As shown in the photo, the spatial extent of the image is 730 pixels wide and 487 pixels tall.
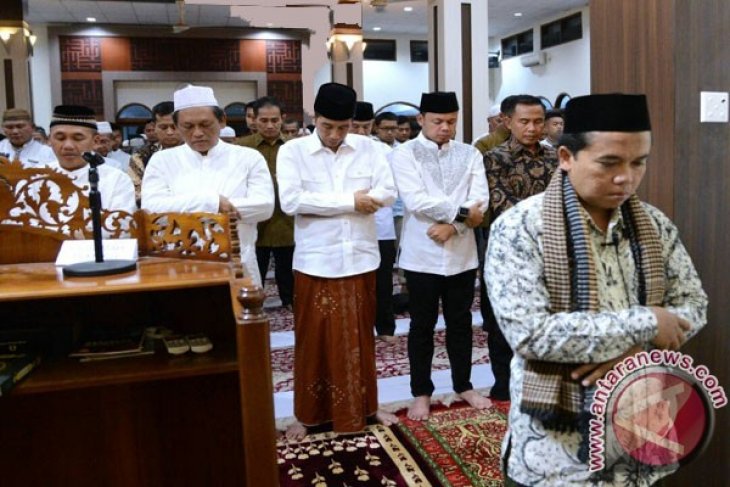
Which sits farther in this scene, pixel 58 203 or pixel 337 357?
pixel 337 357

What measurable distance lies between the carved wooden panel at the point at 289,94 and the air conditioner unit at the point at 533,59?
502cm

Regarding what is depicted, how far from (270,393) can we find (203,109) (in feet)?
5.53

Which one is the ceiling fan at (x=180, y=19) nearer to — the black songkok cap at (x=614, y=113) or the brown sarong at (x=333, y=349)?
the brown sarong at (x=333, y=349)

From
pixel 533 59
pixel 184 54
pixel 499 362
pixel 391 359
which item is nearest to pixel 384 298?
pixel 391 359

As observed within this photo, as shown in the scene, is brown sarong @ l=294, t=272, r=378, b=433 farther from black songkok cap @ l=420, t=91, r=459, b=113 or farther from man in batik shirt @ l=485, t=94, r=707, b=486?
man in batik shirt @ l=485, t=94, r=707, b=486

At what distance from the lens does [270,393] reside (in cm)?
169

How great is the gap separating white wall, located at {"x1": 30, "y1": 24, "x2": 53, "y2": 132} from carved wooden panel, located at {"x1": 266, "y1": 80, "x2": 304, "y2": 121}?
13.5ft

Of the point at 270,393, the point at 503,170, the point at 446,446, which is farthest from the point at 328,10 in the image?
the point at 270,393

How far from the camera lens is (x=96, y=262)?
205 centimetres

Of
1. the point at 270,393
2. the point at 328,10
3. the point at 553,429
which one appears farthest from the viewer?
the point at 328,10

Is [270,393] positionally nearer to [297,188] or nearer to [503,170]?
[297,188]

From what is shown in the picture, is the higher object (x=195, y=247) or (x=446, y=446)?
(x=195, y=247)

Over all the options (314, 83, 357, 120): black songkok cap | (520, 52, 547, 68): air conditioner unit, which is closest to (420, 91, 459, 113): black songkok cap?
(314, 83, 357, 120): black songkok cap

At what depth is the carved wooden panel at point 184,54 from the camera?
42.7 ft
